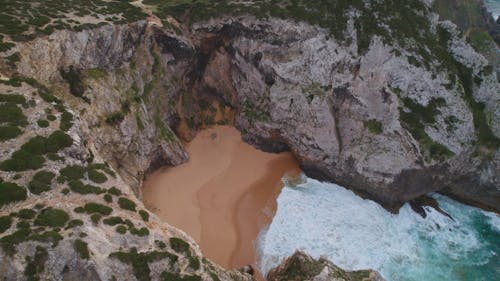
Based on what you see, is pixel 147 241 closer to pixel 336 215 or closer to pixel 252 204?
pixel 252 204

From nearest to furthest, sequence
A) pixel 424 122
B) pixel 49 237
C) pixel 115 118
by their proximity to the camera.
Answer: pixel 49 237
pixel 115 118
pixel 424 122

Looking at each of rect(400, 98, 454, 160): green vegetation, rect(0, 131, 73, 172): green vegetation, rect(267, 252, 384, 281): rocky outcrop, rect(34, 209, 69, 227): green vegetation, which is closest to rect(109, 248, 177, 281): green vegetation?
rect(34, 209, 69, 227): green vegetation

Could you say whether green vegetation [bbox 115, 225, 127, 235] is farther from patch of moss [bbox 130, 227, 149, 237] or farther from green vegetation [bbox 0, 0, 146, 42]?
green vegetation [bbox 0, 0, 146, 42]

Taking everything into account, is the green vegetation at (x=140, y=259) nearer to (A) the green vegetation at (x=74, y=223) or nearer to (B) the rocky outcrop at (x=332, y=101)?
(A) the green vegetation at (x=74, y=223)

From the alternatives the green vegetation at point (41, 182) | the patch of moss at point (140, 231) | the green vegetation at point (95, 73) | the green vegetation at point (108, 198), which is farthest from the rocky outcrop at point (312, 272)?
the green vegetation at point (95, 73)

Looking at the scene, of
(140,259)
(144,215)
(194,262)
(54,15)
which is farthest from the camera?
(54,15)

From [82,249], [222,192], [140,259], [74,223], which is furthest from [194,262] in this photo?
Result: [222,192]

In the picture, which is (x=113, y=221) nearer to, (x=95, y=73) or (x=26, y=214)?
(x=26, y=214)
